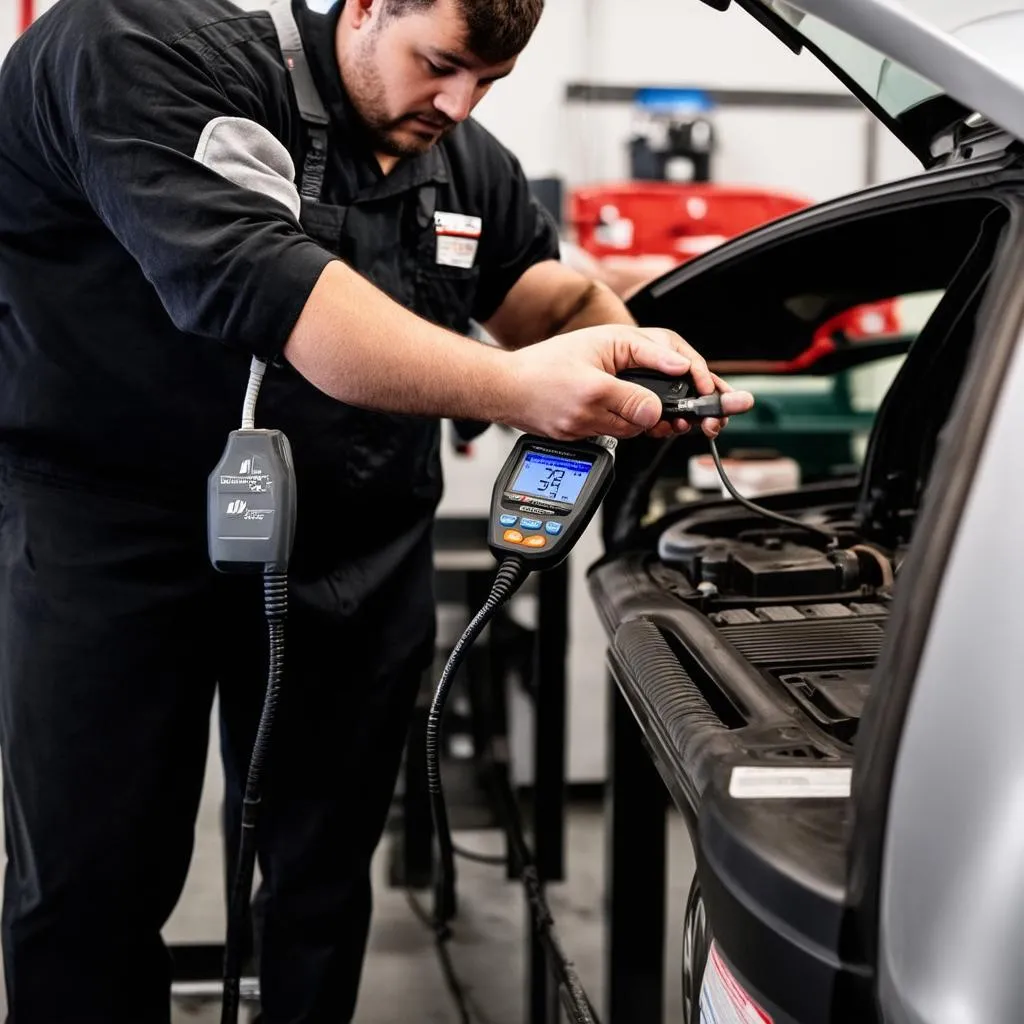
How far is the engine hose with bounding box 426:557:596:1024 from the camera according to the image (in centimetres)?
85

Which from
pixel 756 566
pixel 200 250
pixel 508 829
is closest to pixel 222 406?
pixel 200 250

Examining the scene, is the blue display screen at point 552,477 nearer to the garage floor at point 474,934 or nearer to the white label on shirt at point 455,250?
the white label on shirt at point 455,250

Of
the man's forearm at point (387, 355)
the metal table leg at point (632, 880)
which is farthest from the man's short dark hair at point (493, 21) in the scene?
the metal table leg at point (632, 880)

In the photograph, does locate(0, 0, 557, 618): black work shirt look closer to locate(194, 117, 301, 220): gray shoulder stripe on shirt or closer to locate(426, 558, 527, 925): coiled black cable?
locate(194, 117, 301, 220): gray shoulder stripe on shirt

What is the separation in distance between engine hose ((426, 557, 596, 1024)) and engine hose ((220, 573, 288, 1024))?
0.14m

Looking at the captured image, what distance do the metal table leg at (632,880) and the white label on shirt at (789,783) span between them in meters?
0.62

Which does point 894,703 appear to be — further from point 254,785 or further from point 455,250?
point 455,250

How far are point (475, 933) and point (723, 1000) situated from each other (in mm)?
1529

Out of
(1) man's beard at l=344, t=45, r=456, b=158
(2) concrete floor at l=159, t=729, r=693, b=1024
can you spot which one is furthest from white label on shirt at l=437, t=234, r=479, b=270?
(2) concrete floor at l=159, t=729, r=693, b=1024

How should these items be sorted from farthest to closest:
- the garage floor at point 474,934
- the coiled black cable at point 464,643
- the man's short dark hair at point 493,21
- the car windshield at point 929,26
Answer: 1. the garage floor at point 474,934
2. the man's short dark hair at point 493,21
3. the coiled black cable at point 464,643
4. the car windshield at point 929,26

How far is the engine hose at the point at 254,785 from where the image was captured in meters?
0.93

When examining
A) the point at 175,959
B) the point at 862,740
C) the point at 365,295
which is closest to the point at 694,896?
the point at 862,740

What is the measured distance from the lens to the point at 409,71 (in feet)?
3.59

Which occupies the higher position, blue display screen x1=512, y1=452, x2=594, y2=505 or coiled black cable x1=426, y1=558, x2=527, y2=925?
blue display screen x1=512, y1=452, x2=594, y2=505
